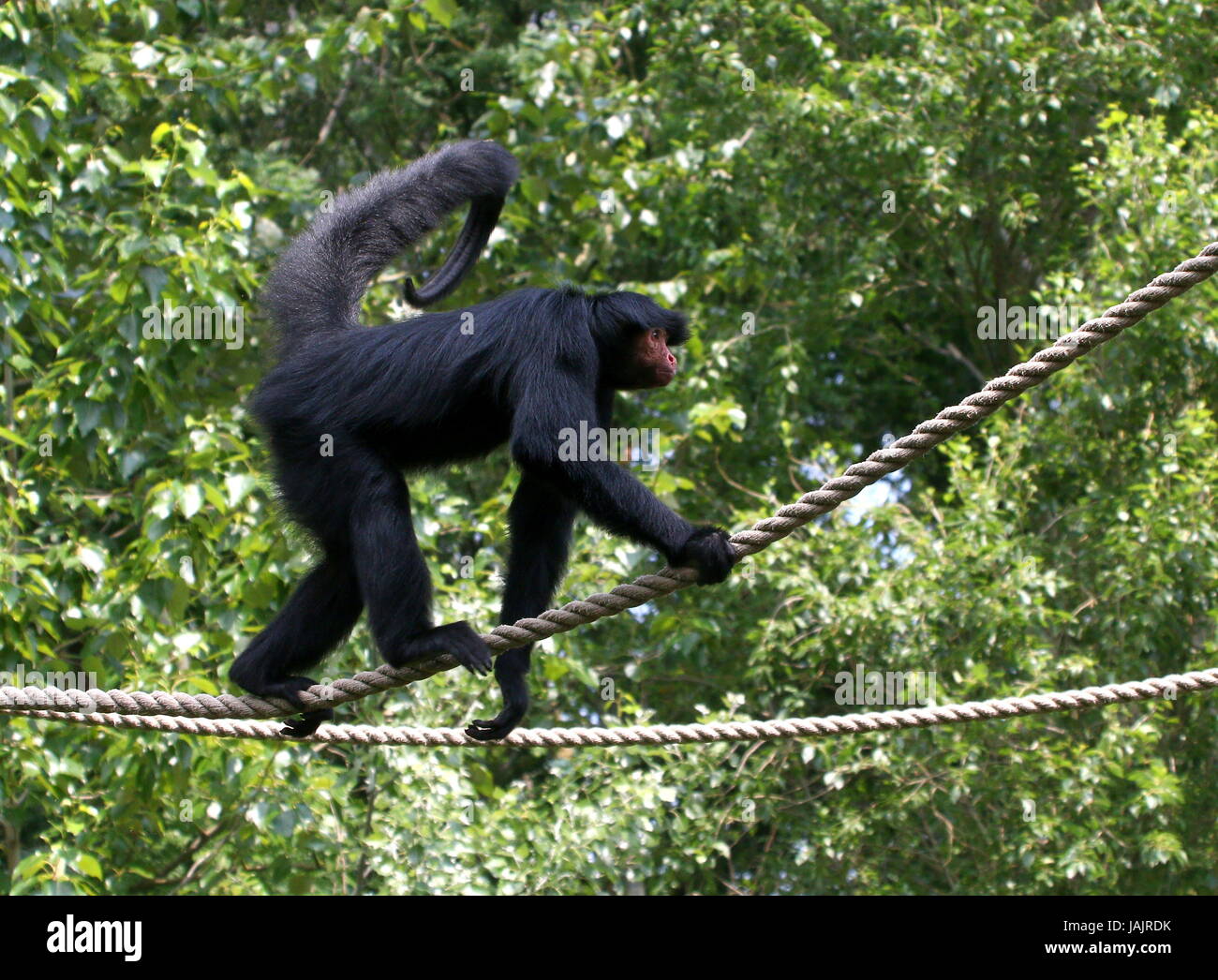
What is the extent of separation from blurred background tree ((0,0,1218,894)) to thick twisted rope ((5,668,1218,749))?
4.26 feet

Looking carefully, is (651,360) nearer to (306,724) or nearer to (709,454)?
(306,724)

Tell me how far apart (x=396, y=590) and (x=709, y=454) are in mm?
7655

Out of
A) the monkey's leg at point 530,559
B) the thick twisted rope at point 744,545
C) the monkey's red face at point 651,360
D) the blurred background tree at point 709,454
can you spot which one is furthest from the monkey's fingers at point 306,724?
the monkey's red face at point 651,360

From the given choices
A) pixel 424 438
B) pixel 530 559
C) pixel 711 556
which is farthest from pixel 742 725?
pixel 424 438

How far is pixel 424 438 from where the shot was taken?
18.3 ft

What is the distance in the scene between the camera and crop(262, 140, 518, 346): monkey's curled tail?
6074 millimetres

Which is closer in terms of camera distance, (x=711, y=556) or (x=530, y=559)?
(x=711, y=556)

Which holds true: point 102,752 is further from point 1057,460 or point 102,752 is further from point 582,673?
point 1057,460

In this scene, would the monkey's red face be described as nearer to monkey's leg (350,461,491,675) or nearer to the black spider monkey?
the black spider monkey

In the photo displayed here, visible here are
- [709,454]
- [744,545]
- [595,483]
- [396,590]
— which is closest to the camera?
[744,545]

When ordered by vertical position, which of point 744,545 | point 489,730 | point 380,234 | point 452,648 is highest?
point 380,234

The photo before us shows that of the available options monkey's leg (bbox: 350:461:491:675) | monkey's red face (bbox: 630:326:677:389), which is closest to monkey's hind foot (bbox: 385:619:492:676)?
monkey's leg (bbox: 350:461:491:675)

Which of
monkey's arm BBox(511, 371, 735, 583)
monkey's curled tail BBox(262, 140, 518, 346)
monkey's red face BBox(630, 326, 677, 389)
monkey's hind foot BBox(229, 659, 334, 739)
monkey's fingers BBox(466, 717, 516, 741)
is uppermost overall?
monkey's curled tail BBox(262, 140, 518, 346)

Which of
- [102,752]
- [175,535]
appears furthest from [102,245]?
[102,752]
